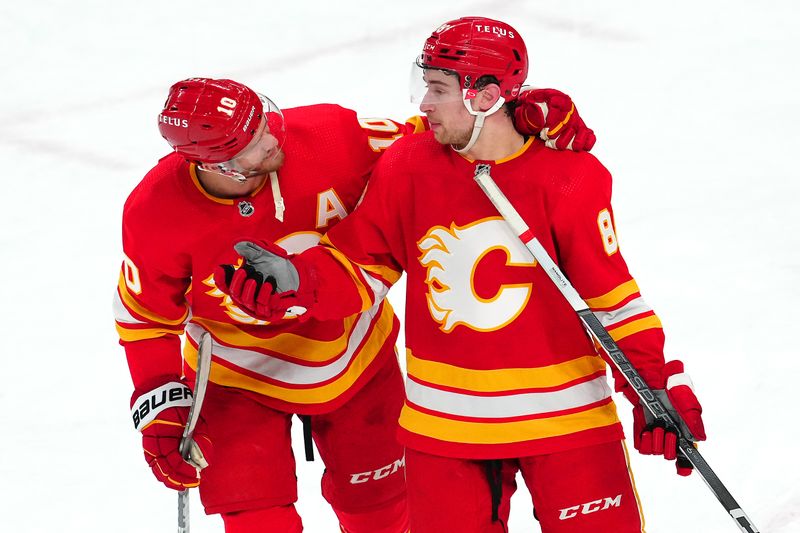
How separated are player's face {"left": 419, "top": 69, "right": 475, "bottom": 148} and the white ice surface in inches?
49.0

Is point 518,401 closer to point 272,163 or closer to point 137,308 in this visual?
point 272,163

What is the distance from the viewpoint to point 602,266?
240 centimetres

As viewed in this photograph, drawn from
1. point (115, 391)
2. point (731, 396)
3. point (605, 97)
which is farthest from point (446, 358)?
point (605, 97)

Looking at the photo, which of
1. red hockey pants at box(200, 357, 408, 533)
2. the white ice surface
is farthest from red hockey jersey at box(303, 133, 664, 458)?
the white ice surface

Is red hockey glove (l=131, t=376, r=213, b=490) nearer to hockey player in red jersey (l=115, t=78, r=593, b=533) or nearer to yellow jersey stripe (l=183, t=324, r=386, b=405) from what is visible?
hockey player in red jersey (l=115, t=78, r=593, b=533)

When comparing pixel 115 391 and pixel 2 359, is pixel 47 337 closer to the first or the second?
pixel 2 359

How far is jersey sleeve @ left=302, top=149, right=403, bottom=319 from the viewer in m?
2.54

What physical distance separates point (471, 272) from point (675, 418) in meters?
0.49

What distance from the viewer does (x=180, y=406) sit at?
8.84 feet

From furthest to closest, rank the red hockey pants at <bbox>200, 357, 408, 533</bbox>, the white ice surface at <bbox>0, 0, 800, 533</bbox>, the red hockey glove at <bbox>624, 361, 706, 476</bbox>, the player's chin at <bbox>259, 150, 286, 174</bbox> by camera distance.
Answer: the white ice surface at <bbox>0, 0, 800, 533</bbox> < the red hockey pants at <bbox>200, 357, 408, 533</bbox> < the player's chin at <bbox>259, 150, 286, 174</bbox> < the red hockey glove at <bbox>624, 361, 706, 476</bbox>

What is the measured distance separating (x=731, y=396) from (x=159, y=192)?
182 centimetres

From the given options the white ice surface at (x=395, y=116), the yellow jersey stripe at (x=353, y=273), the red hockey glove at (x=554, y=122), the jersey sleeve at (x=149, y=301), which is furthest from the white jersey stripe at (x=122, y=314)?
the red hockey glove at (x=554, y=122)

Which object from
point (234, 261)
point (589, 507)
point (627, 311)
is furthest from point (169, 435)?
point (627, 311)

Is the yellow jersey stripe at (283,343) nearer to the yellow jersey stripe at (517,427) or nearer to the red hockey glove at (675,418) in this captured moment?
the yellow jersey stripe at (517,427)
